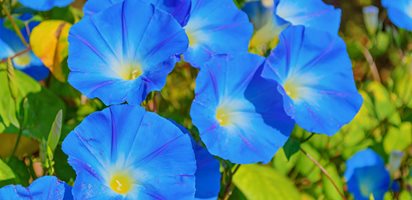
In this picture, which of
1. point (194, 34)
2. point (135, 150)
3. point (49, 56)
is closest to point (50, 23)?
point (49, 56)

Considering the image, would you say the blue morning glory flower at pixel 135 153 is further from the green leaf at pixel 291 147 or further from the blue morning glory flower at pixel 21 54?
the blue morning glory flower at pixel 21 54

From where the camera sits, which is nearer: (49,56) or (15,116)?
(15,116)

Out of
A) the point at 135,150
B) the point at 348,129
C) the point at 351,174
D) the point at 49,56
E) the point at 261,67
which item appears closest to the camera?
the point at 135,150

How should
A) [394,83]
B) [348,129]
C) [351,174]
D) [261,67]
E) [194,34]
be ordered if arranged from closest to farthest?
1. [261,67]
2. [194,34]
3. [351,174]
4. [348,129]
5. [394,83]

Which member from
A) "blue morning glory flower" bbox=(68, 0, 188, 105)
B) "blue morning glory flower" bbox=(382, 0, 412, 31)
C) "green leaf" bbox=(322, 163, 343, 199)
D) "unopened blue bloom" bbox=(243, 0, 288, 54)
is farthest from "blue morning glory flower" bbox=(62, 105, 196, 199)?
"blue morning glory flower" bbox=(382, 0, 412, 31)

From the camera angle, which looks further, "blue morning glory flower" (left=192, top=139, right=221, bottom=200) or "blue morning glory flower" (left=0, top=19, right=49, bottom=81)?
"blue morning glory flower" (left=0, top=19, right=49, bottom=81)

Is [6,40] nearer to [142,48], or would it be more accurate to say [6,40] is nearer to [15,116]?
[15,116]

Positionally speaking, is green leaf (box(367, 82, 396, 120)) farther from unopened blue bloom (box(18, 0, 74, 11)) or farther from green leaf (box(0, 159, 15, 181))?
green leaf (box(0, 159, 15, 181))
